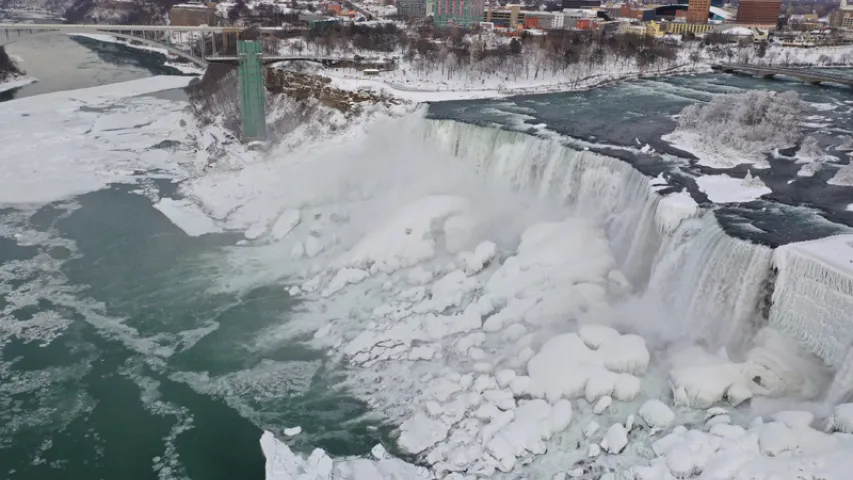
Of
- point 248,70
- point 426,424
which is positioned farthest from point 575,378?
point 248,70

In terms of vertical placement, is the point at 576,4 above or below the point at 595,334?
above

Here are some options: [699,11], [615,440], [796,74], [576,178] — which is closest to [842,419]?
[615,440]

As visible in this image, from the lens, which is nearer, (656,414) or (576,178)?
(656,414)

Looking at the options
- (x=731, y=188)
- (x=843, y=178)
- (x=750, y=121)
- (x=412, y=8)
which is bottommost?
(x=731, y=188)

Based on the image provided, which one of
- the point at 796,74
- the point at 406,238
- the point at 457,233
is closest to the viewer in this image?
the point at 457,233

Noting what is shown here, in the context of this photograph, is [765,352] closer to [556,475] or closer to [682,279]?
[682,279]

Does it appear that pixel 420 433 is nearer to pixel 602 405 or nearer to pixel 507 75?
pixel 602 405

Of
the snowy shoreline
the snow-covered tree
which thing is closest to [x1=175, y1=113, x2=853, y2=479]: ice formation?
the snow-covered tree

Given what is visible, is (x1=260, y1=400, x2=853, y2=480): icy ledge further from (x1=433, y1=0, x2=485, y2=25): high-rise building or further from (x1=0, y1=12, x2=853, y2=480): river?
(x1=433, y1=0, x2=485, y2=25): high-rise building
